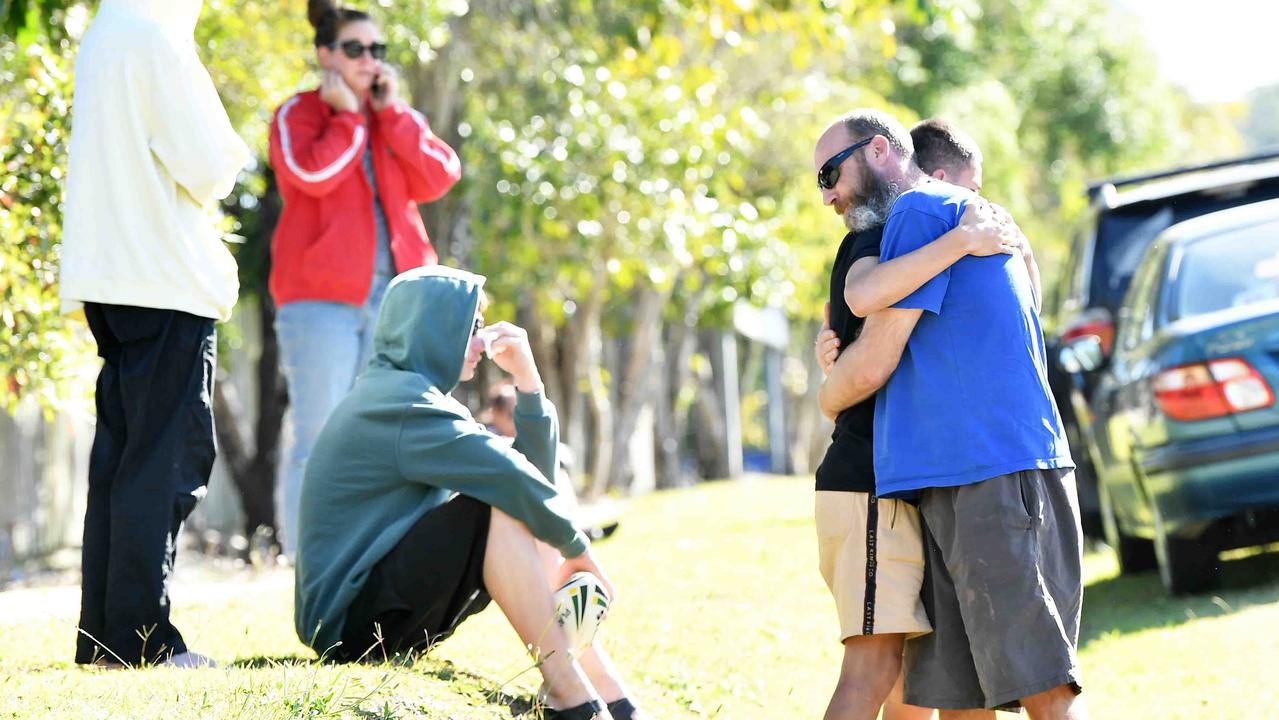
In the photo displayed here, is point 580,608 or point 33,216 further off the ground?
point 33,216

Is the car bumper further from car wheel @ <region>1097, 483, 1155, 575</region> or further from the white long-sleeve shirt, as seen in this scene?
the white long-sleeve shirt

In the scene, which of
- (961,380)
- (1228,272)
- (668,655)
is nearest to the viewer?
(961,380)

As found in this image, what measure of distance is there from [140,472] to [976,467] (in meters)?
2.47

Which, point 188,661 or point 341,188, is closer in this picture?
point 188,661

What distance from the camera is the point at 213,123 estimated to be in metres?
5.26

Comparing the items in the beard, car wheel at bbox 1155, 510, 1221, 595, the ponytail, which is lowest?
car wheel at bbox 1155, 510, 1221, 595

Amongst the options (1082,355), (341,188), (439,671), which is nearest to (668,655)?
(439,671)

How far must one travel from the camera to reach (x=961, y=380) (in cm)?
434

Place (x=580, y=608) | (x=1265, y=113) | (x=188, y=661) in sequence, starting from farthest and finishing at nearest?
(x=1265, y=113)
(x=188, y=661)
(x=580, y=608)

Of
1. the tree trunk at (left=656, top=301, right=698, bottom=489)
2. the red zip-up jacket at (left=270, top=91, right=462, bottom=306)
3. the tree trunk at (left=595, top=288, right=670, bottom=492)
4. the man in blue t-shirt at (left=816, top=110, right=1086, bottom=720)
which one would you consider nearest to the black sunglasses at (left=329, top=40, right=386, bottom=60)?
the red zip-up jacket at (left=270, top=91, right=462, bottom=306)

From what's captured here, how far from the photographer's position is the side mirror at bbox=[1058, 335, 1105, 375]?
920 cm

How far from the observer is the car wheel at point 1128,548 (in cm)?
880

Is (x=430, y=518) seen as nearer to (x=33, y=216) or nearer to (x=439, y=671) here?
(x=439, y=671)

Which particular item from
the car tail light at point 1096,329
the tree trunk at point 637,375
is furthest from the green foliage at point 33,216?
the tree trunk at point 637,375
